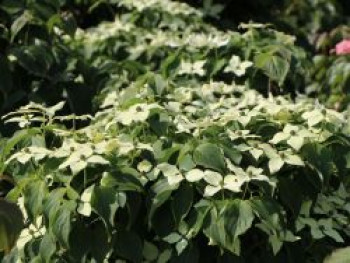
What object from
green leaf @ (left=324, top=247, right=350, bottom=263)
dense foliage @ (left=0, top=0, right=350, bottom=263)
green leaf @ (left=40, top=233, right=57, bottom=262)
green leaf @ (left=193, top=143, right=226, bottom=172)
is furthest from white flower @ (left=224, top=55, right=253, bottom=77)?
green leaf @ (left=324, top=247, right=350, bottom=263)

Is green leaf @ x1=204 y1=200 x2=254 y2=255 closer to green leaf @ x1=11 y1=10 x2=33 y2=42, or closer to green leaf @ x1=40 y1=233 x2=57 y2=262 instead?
green leaf @ x1=40 y1=233 x2=57 y2=262

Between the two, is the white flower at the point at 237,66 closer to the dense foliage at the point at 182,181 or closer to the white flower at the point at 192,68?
the white flower at the point at 192,68

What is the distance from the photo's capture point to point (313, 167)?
185cm

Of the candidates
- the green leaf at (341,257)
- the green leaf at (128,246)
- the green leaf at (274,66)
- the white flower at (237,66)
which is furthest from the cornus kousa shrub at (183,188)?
the white flower at (237,66)

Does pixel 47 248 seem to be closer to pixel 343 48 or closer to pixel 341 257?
pixel 341 257

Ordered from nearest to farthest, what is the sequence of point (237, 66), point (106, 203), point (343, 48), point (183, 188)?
1. point (106, 203)
2. point (183, 188)
3. point (237, 66)
4. point (343, 48)

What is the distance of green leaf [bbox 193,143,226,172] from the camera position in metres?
1.78

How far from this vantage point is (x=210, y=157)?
1790 millimetres

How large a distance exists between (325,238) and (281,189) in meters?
0.22

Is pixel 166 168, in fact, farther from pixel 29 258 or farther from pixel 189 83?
pixel 189 83

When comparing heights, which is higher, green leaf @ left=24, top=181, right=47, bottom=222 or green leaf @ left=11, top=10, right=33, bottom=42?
green leaf @ left=24, top=181, right=47, bottom=222

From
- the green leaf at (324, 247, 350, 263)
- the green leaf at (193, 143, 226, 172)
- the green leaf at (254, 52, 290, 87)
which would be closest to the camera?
the green leaf at (324, 247, 350, 263)

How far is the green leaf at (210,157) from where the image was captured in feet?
5.83

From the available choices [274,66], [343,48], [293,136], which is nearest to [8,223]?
[293,136]
